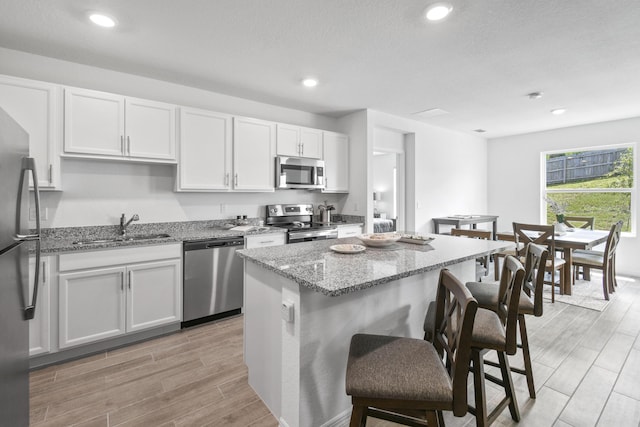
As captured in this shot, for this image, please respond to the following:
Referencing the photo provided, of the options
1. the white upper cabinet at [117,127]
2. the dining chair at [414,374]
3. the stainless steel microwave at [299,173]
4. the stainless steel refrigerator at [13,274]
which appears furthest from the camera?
the stainless steel microwave at [299,173]

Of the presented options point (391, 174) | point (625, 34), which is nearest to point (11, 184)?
point (625, 34)

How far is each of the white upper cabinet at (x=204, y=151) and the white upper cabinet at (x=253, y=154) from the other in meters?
0.08

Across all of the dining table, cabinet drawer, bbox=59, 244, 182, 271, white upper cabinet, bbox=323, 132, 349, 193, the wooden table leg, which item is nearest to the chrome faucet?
cabinet drawer, bbox=59, 244, 182, 271

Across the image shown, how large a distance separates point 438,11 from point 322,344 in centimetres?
220

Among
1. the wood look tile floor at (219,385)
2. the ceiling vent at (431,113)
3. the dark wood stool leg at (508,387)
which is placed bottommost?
the wood look tile floor at (219,385)

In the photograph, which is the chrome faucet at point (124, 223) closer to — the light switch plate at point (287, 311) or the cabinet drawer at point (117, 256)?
the cabinet drawer at point (117, 256)

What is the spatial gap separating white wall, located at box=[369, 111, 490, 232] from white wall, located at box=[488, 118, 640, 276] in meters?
0.28

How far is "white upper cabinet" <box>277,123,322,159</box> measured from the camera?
398cm

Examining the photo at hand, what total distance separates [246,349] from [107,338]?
138cm

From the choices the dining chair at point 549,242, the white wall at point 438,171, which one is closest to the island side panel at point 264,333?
the white wall at point 438,171

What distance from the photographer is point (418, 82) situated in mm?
3355

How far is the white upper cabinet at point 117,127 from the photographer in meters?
2.63

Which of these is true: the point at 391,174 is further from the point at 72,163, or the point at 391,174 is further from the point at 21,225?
the point at 21,225

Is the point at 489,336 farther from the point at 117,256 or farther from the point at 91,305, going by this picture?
the point at 91,305
